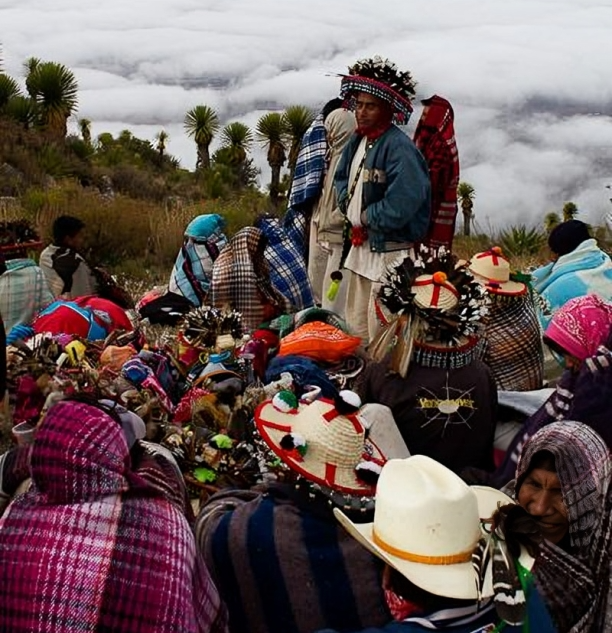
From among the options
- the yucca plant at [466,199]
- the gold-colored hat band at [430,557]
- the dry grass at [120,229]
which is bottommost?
the yucca plant at [466,199]

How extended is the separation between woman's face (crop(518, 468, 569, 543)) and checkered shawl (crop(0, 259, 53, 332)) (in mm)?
4075

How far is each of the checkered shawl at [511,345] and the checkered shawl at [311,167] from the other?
2.05 metres

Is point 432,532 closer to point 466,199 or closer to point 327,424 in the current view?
point 327,424

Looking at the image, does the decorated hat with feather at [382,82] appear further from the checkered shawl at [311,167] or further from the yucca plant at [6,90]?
the yucca plant at [6,90]

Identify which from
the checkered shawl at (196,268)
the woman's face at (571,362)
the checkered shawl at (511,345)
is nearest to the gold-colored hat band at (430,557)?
the woman's face at (571,362)

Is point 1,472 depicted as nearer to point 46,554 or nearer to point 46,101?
point 46,554

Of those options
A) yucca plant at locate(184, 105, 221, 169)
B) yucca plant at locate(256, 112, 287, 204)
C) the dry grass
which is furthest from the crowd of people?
yucca plant at locate(184, 105, 221, 169)

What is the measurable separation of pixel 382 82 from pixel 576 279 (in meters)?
1.74

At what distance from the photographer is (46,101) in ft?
89.9

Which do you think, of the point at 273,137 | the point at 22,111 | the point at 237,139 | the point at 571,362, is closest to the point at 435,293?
the point at 571,362

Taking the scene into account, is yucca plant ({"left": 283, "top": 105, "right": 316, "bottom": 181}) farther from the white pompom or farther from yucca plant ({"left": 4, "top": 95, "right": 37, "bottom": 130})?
the white pompom

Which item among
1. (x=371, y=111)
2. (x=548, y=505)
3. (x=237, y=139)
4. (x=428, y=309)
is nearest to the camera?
(x=548, y=505)

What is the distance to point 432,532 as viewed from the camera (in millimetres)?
1901

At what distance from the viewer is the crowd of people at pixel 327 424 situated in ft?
6.56
